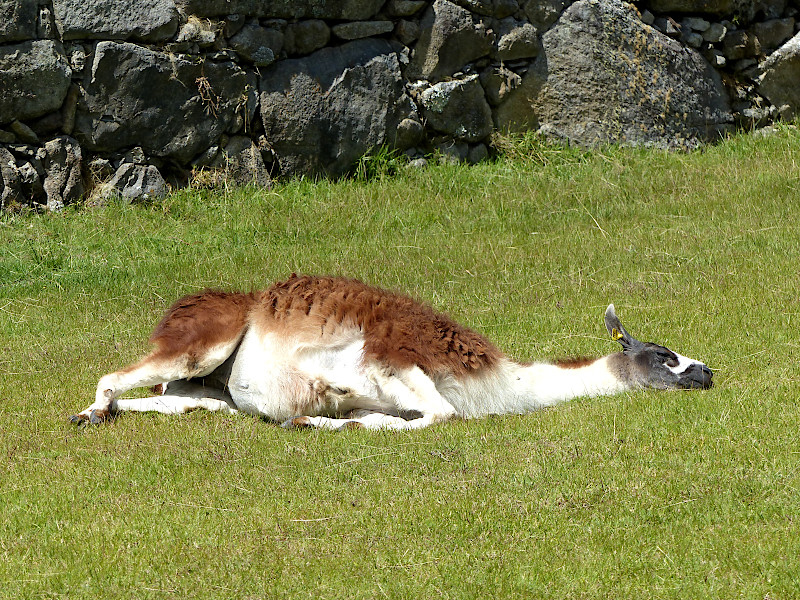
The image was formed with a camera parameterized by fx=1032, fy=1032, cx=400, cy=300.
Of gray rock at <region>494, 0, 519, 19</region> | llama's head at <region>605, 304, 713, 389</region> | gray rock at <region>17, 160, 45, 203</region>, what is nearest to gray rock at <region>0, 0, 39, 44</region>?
gray rock at <region>17, 160, 45, 203</region>

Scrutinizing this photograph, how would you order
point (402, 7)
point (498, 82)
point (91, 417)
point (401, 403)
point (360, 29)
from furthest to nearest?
point (498, 82)
point (402, 7)
point (360, 29)
point (91, 417)
point (401, 403)

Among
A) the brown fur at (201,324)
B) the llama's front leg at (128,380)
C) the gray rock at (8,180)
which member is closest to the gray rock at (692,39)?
the gray rock at (8,180)

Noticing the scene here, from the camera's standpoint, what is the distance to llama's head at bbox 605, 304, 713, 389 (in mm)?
6367

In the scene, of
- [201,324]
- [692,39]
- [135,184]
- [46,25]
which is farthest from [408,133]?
[201,324]

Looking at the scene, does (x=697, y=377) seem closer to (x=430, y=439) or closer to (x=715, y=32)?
(x=430, y=439)

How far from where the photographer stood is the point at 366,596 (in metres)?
3.94

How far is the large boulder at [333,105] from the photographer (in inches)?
444

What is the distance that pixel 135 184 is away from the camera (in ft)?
35.8

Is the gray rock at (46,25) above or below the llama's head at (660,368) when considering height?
above

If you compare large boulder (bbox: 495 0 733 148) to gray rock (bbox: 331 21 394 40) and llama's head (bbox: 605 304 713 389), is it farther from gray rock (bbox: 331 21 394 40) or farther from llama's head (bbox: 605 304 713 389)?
llama's head (bbox: 605 304 713 389)

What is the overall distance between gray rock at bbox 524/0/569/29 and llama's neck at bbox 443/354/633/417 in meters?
6.87

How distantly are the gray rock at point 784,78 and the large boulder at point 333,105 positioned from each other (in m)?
4.77

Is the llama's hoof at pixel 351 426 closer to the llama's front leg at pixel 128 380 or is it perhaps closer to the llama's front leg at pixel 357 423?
the llama's front leg at pixel 357 423

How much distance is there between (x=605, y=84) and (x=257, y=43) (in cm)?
421
